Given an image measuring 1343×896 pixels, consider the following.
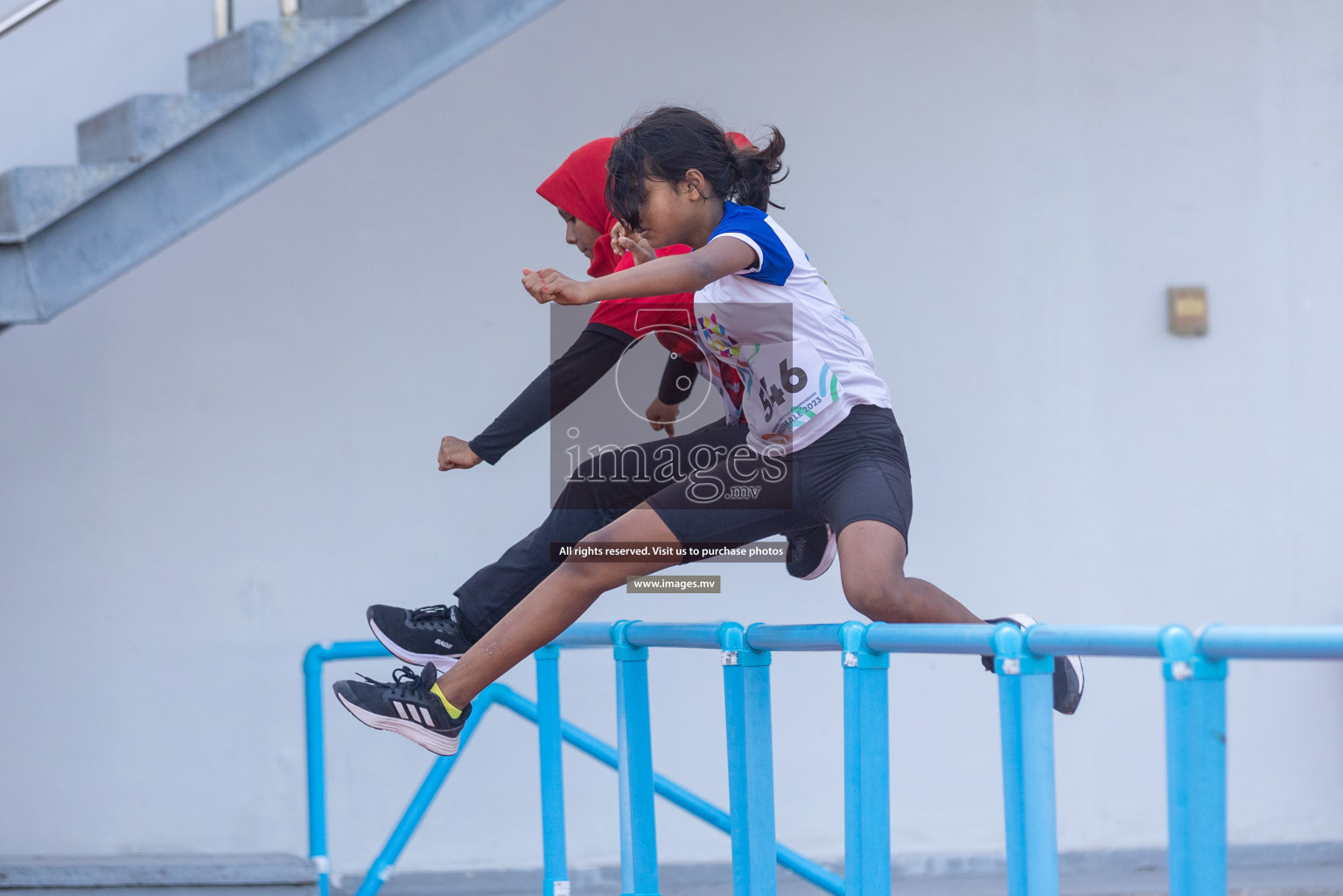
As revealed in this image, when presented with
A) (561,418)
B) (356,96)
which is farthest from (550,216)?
(356,96)

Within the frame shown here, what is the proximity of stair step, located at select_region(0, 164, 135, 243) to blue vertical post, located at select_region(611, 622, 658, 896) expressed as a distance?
56.5 inches

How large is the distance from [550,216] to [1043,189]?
162 cm

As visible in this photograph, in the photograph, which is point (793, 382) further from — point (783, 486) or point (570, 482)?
point (570, 482)

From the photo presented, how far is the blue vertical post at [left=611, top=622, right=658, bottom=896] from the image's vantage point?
8.30ft

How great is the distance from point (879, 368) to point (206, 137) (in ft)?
7.23

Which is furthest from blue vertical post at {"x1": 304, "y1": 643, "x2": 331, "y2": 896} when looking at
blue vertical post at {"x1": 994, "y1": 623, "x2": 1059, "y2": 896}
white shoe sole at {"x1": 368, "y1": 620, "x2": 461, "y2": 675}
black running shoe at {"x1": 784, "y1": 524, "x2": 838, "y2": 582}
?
blue vertical post at {"x1": 994, "y1": 623, "x2": 1059, "y2": 896}

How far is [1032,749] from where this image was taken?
5.18ft

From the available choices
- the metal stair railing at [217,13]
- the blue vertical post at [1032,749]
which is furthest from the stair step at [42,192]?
the blue vertical post at [1032,749]

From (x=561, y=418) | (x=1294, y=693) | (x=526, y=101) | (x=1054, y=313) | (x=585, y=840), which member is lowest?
(x=585, y=840)

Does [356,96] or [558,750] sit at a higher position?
[356,96]

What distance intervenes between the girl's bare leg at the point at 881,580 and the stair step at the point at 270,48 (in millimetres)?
1617

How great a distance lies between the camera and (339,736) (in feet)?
12.9

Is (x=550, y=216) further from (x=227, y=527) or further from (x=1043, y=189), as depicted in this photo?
(x=1043, y=189)

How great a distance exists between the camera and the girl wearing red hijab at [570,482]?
2475 mm
